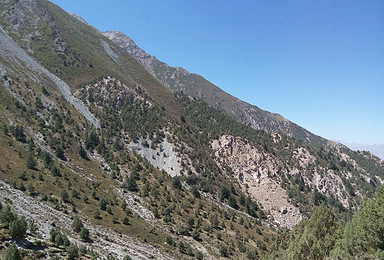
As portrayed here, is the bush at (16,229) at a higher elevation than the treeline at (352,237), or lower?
lower

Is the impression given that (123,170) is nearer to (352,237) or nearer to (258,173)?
(258,173)

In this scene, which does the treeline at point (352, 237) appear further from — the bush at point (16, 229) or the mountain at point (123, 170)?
the bush at point (16, 229)

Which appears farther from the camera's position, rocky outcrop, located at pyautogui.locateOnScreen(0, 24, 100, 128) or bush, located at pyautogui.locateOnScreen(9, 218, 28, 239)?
rocky outcrop, located at pyautogui.locateOnScreen(0, 24, 100, 128)

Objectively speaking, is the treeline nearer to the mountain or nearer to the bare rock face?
the mountain

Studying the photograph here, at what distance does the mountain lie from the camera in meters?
37.5

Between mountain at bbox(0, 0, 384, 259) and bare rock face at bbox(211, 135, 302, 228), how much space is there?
0.43m

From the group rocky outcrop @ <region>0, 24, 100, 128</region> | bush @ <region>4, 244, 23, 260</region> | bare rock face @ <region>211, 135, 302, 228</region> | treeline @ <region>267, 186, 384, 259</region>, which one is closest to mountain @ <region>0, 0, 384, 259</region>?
bush @ <region>4, 244, 23, 260</region>

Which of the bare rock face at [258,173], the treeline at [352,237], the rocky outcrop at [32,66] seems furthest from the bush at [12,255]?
the bare rock face at [258,173]

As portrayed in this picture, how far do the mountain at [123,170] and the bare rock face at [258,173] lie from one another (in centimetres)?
43

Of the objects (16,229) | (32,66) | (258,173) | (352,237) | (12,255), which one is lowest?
(16,229)

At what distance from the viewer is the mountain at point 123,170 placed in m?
37.5

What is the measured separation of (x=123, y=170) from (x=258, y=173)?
57.3 m

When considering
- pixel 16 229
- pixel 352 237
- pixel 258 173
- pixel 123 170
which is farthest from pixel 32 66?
pixel 352 237

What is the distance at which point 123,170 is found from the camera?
228 ft
